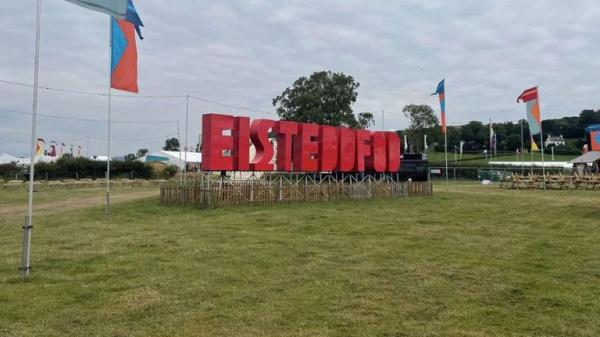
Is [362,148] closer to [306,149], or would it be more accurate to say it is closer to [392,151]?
[392,151]

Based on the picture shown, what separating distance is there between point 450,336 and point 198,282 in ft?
12.0

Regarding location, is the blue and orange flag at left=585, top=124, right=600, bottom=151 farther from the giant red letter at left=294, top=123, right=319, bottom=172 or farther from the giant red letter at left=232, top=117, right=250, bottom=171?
the giant red letter at left=232, top=117, right=250, bottom=171

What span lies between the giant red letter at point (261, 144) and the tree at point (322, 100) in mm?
43770

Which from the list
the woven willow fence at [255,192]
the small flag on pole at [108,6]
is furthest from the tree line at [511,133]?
the small flag on pole at [108,6]

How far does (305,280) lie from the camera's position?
7320 mm

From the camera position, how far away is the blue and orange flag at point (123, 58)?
16.5 m

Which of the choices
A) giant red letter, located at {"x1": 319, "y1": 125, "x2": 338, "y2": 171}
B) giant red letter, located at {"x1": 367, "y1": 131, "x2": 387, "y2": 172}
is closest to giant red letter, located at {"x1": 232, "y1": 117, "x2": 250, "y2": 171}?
giant red letter, located at {"x1": 319, "y1": 125, "x2": 338, "y2": 171}

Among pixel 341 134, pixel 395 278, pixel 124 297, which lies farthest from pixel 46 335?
pixel 341 134

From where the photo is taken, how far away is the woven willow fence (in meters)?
19.4

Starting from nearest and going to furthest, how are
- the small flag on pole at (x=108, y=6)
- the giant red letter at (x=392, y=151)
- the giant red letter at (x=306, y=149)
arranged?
the small flag on pole at (x=108, y=6)
the giant red letter at (x=306, y=149)
the giant red letter at (x=392, y=151)

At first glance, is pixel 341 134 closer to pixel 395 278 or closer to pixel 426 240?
pixel 426 240

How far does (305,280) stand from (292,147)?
54.1 feet

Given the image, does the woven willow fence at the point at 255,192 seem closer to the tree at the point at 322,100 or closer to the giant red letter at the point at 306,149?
the giant red letter at the point at 306,149

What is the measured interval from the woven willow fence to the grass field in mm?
5273
